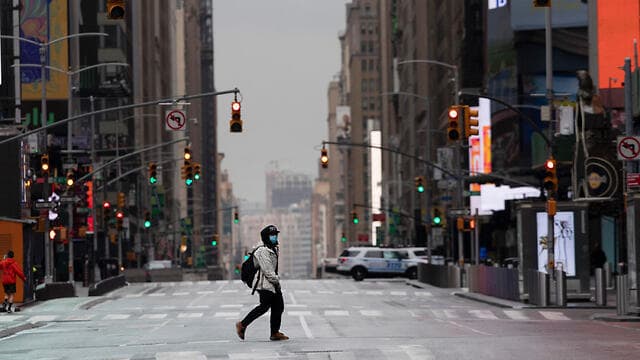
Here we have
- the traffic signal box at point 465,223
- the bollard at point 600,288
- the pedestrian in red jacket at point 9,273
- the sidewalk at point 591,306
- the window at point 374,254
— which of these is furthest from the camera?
the window at point 374,254

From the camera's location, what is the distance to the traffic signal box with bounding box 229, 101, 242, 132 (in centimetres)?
4353

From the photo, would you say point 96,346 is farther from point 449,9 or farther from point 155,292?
point 449,9

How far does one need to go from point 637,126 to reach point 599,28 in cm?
2729

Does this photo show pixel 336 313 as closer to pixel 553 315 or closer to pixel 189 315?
pixel 189 315

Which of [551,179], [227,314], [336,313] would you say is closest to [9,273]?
[227,314]

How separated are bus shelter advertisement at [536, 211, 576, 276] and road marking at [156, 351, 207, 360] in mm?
21614

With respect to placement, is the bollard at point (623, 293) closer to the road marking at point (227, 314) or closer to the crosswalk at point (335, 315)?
the crosswalk at point (335, 315)

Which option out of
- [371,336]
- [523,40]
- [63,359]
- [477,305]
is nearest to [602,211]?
[477,305]

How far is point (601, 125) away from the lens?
61.6 m

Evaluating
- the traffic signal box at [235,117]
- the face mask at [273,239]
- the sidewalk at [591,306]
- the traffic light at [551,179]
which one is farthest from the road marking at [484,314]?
the face mask at [273,239]

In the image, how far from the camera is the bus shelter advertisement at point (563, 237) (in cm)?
4341

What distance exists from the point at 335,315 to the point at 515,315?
453 cm

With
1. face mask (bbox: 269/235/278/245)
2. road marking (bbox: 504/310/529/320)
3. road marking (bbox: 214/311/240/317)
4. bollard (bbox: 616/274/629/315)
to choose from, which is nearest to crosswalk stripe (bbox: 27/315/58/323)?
road marking (bbox: 214/311/240/317)

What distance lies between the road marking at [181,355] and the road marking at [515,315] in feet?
44.9
